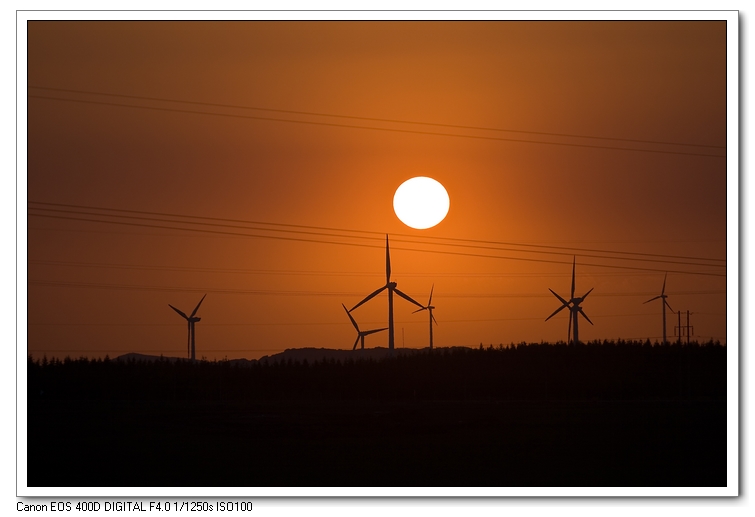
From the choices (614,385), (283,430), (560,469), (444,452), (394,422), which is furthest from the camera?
(614,385)

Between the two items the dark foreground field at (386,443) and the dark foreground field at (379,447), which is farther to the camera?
the dark foreground field at (386,443)

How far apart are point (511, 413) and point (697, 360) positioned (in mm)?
27617

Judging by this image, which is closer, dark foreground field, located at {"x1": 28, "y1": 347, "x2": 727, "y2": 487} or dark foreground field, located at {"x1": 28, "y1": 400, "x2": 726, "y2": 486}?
dark foreground field, located at {"x1": 28, "y1": 400, "x2": 726, "y2": 486}

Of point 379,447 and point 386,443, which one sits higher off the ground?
point 379,447

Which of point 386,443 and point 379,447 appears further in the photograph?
point 386,443

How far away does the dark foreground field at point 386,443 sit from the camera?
2527 cm

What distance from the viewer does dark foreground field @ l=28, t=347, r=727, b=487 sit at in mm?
25266

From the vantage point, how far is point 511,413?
53625 mm

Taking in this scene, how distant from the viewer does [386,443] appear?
36000 millimetres
